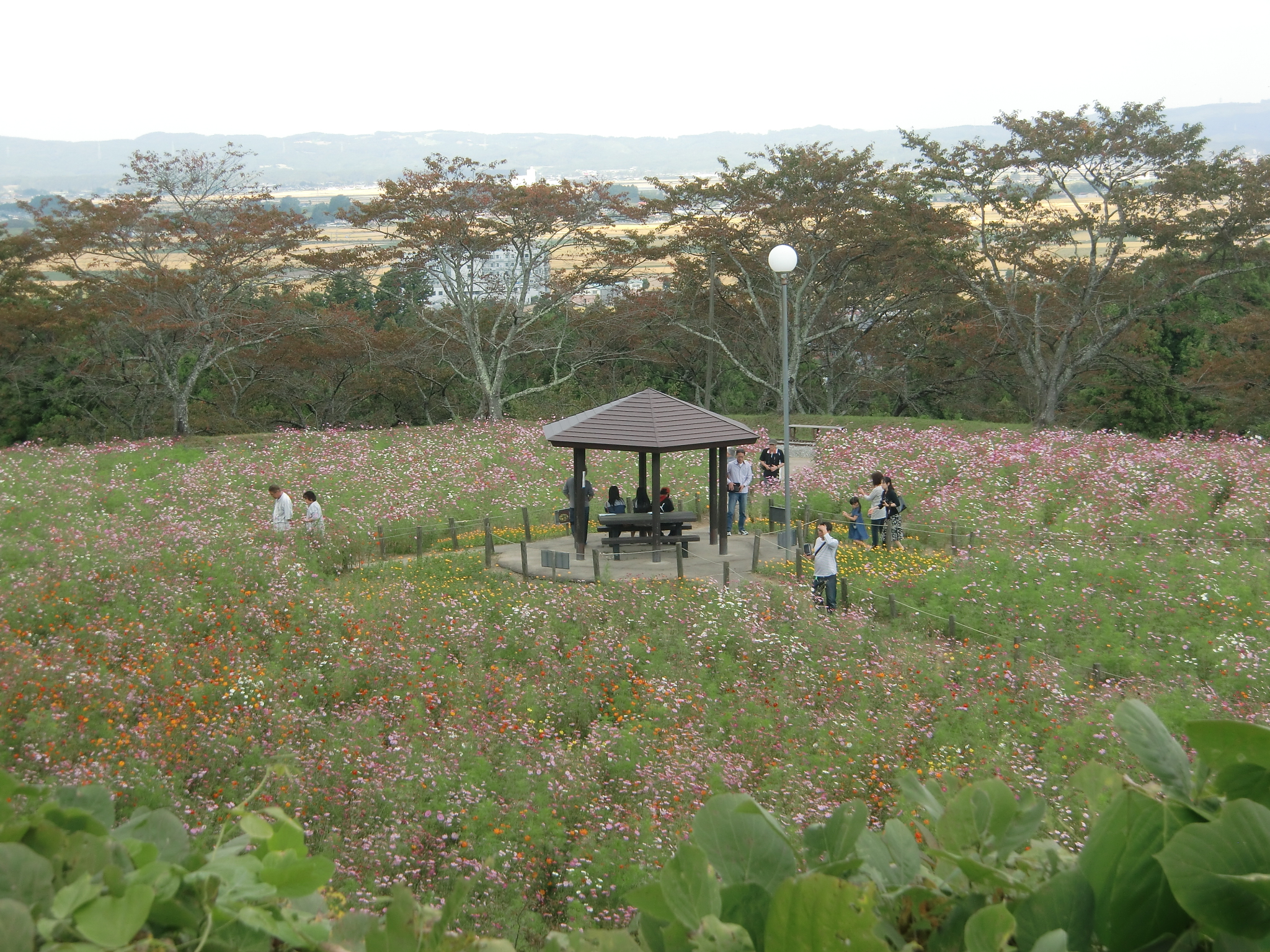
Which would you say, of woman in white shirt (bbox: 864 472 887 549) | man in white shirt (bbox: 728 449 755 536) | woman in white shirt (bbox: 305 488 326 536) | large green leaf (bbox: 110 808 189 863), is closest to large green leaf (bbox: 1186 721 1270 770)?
large green leaf (bbox: 110 808 189 863)

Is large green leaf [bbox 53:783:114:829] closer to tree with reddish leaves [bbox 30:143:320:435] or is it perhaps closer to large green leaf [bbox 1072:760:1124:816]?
large green leaf [bbox 1072:760:1124:816]

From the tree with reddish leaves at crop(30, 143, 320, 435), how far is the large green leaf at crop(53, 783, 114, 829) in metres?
23.8

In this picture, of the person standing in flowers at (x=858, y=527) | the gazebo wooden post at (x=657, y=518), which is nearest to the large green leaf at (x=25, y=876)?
the gazebo wooden post at (x=657, y=518)

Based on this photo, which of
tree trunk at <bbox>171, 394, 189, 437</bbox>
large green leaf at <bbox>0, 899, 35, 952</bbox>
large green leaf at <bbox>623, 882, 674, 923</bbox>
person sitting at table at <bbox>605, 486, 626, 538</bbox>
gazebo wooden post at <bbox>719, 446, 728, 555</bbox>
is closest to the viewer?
large green leaf at <bbox>0, 899, 35, 952</bbox>

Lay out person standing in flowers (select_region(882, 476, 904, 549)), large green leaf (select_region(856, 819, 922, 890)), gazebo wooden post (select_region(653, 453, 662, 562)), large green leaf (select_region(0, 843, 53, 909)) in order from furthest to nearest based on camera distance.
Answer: person standing in flowers (select_region(882, 476, 904, 549)), gazebo wooden post (select_region(653, 453, 662, 562)), large green leaf (select_region(856, 819, 922, 890)), large green leaf (select_region(0, 843, 53, 909))

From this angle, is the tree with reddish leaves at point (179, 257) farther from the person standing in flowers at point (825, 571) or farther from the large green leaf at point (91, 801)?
the large green leaf at point (91, 801)

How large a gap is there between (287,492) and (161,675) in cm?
970

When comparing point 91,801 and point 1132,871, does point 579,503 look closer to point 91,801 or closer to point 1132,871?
point 91,801

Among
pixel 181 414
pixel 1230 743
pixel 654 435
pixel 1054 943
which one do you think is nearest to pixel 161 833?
pixel 1054 943

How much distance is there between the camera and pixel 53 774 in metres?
6.48

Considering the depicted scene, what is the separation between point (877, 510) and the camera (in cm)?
1405

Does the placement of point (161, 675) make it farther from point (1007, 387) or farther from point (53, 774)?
point (1007, 387)

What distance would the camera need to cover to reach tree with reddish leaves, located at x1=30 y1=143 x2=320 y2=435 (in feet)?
78.9

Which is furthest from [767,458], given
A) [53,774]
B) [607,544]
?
[53,774]
